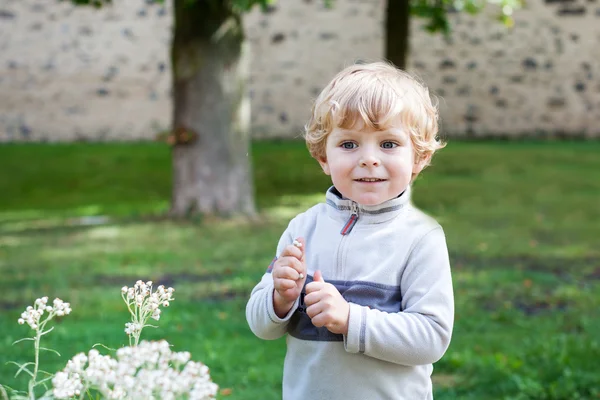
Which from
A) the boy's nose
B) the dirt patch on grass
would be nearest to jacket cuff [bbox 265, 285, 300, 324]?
the boy's nose

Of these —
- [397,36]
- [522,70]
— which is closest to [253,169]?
[397,36]

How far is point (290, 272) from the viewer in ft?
6.67

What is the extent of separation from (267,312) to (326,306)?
8.5 inches

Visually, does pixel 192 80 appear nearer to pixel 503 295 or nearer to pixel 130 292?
pixel 503 295

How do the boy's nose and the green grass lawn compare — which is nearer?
the boy's nose

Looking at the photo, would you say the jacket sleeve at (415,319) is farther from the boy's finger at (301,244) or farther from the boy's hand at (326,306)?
the boy's finger at (301,244)

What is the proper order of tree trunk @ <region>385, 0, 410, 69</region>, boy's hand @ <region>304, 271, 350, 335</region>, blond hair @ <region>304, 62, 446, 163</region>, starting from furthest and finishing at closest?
tree trunk @ <region>385, 0, 410, 69</region> < blond hair @ <region>304, 62, 446, 163</region> < boy's hand @ <region>304, 271, 350, 335</region>

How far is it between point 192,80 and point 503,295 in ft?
14.1

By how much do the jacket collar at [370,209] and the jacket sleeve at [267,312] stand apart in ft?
0.46

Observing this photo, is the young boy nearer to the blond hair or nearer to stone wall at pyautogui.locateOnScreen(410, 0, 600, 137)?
the blond hair

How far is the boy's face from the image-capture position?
2.14 m

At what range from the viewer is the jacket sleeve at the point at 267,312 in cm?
214

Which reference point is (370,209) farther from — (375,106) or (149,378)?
(149,378)

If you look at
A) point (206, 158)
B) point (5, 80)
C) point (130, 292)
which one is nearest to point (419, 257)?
point (130, 292)
